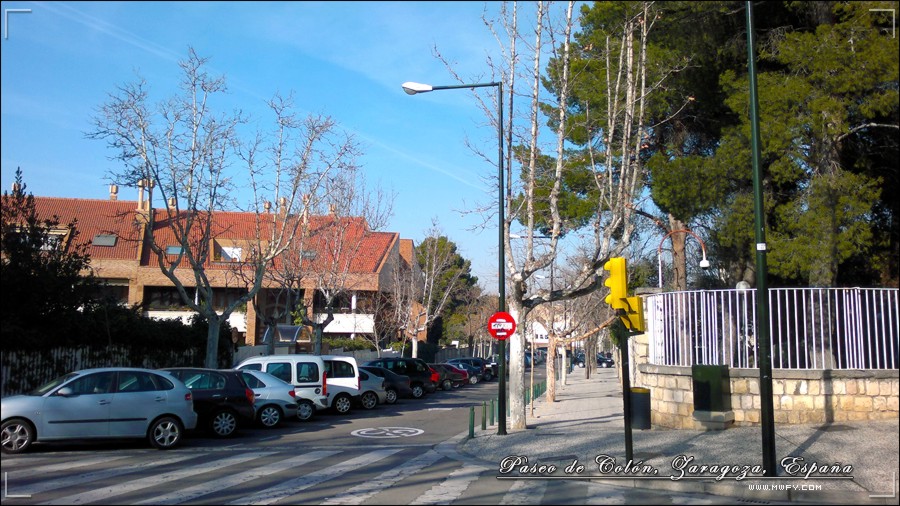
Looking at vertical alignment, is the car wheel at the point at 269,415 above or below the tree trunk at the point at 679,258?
below

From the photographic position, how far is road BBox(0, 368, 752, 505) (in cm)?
905

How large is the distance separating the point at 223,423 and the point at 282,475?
596 cm

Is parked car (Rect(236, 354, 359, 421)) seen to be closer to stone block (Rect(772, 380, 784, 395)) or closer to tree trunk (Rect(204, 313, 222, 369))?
tree trunk (Rect(204, 313, 222, 369))

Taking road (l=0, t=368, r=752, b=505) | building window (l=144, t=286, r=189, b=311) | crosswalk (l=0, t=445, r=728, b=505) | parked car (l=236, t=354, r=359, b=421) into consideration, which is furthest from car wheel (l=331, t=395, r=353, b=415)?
building window (l=144, t=286, r=189, b=311)

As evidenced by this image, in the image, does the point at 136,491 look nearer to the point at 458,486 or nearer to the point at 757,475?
the point at 458,486

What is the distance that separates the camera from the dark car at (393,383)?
1055 inches

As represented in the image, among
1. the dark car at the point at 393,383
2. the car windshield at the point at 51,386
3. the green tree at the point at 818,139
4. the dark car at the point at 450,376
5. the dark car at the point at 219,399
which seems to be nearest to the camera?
the car windshield at the point at 51,386

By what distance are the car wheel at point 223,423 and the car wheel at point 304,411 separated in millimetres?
3850

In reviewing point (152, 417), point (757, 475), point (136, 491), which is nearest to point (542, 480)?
point (757, 475)

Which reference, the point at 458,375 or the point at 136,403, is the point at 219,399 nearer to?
the point at 136,403

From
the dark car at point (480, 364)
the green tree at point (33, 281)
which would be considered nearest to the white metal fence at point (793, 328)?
the green tree at point (33, 281)

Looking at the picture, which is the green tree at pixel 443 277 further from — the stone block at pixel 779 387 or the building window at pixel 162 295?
the stone block at pixel 779 387

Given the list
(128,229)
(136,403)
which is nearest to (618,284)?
(136,403)

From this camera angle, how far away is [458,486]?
993 centimetres
